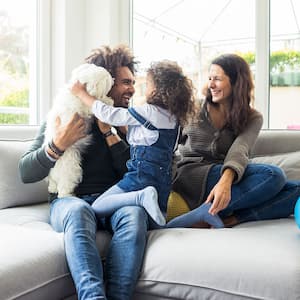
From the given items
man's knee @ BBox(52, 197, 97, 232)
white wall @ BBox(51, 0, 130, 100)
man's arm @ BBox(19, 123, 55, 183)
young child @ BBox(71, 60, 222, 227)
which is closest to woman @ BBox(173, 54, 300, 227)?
young child @ BBox(71, 60, 222, 227)

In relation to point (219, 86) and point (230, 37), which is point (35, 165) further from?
point (230, 37)

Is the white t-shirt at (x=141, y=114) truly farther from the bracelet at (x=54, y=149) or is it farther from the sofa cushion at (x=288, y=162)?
the sofa cushion at (x=288, y=162)

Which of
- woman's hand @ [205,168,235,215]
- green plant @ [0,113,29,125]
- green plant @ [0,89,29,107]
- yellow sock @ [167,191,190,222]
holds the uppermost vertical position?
green plant @ [0,89,29,107]

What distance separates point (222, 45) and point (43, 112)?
1.22 m

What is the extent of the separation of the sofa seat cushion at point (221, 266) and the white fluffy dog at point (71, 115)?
44cm

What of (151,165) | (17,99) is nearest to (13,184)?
(151,165)

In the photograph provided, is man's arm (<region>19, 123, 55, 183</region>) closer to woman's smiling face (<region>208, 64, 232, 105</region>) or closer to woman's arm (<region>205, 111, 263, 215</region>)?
woman's arm (<region>205, 111, 263, 215</region>)

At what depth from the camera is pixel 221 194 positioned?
173 cm

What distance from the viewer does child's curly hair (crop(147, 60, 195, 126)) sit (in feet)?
5.69

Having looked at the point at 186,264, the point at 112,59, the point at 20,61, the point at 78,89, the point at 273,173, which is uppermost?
the point at 20,61

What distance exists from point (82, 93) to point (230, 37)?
56.8 inches

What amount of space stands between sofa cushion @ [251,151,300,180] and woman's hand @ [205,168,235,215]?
417 mm

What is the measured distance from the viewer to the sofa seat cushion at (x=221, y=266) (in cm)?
129

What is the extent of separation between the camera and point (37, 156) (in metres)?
1.81
